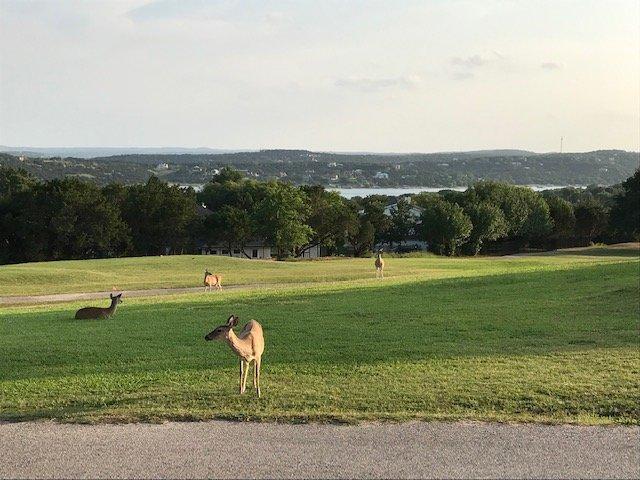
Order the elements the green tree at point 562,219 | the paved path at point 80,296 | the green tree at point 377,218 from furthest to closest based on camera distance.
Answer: the green tree at point 562,219, the green tree at point 377,218, the paved path at point 80,296

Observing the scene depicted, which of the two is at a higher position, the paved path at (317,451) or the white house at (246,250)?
the paved path at (317,451)

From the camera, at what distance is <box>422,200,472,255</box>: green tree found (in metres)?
84.6

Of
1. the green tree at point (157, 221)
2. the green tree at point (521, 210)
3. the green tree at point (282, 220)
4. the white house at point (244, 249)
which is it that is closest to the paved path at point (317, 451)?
the green tree at point (282, 220)

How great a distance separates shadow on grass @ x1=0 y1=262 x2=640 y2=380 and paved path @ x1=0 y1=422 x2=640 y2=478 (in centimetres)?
391

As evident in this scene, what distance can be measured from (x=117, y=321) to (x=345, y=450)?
12116mm

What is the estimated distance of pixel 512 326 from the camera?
16.8 metres

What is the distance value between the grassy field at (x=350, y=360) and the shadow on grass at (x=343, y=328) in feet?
0.16

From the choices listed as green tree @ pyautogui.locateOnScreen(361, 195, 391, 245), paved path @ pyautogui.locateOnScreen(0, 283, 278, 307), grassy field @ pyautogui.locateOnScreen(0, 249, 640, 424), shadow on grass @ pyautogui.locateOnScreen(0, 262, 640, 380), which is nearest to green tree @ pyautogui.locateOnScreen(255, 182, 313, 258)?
green tree @ pyautogui.locateOnScreen(361, 195, 391, 245)

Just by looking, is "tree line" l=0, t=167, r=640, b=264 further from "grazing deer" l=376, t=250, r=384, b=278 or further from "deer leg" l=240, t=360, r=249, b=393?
"deer leg" l=240, t=360, r=249, b=393

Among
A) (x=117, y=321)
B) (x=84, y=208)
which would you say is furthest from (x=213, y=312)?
(x=84, y=208)

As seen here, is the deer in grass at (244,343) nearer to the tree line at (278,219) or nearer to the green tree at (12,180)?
Answer: the tree line at (278,219)

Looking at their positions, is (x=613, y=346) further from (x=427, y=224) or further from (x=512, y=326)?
(x=427, y=224)

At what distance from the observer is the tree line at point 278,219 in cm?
6731

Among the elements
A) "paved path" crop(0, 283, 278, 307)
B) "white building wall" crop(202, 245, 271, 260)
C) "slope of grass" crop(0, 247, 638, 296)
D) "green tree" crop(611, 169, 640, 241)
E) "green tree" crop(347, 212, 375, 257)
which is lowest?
"white building wall" crop(202, 245, 271, 260)
